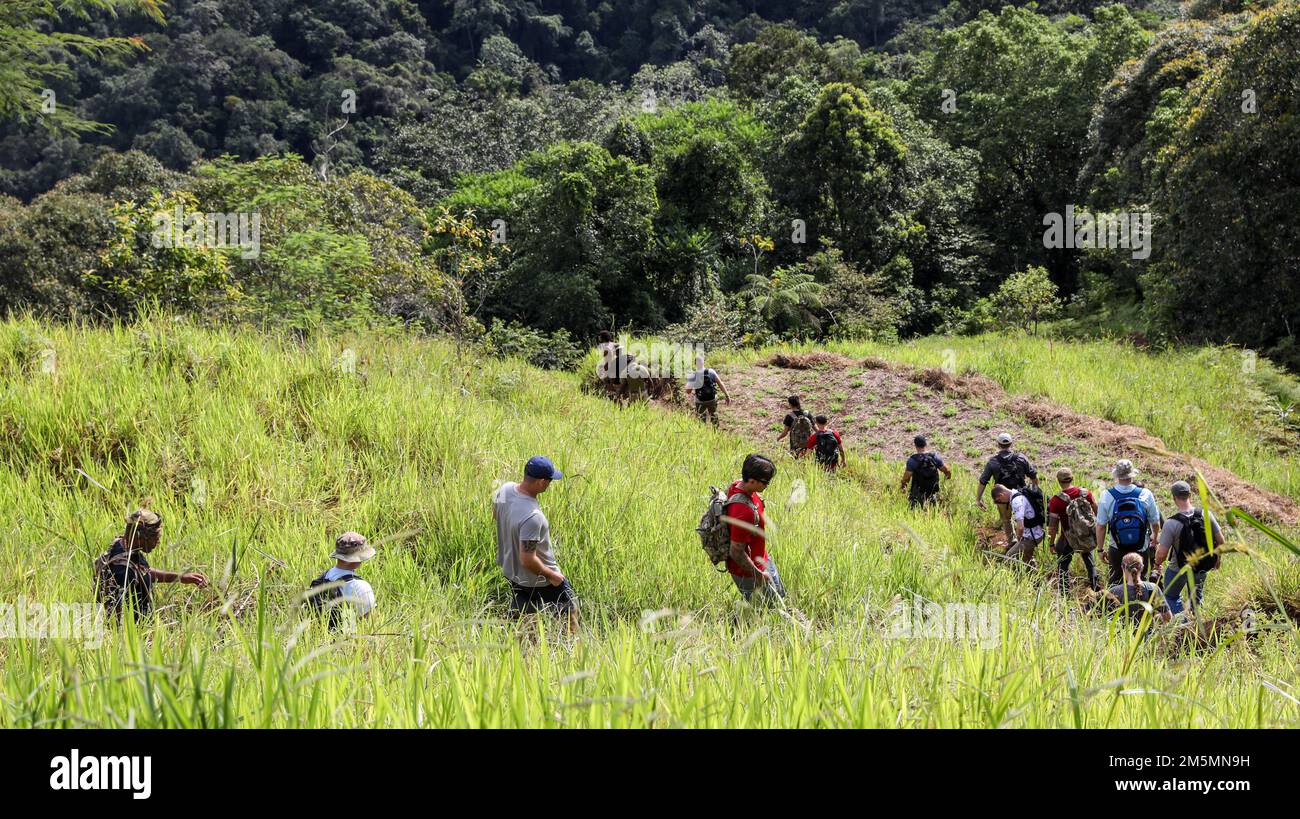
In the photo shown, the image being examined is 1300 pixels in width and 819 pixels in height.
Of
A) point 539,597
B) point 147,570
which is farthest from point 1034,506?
point 147,570

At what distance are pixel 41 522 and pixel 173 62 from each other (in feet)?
251

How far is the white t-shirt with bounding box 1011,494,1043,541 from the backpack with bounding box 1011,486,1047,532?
0.05 feet

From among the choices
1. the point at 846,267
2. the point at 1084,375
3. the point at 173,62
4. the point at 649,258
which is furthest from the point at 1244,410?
the point at 173,62

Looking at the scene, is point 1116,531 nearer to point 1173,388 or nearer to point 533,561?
point 533,561

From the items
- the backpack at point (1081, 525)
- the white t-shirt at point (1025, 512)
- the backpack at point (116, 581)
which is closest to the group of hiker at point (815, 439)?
the white t-shirt at point (1025, 512)

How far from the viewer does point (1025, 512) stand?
28.2 ft

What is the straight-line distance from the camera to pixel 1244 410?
14914mm

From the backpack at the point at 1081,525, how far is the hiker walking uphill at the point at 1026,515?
0.33 m

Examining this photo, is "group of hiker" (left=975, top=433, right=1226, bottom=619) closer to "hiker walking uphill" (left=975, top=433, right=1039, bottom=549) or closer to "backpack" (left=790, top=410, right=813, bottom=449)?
"hiker walking uphill" (left=975, top=433, right=1039, bottom=549)

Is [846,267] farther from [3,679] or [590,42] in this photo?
[590,42]

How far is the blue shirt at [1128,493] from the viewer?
25.5ft

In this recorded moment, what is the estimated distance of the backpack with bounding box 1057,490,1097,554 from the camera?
8133mm

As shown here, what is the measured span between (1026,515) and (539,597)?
16.7 ft

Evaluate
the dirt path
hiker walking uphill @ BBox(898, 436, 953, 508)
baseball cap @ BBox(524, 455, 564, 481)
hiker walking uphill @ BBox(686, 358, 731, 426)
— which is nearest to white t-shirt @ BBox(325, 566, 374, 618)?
baseball cap @ BBox(524, 455, 564, 481)
